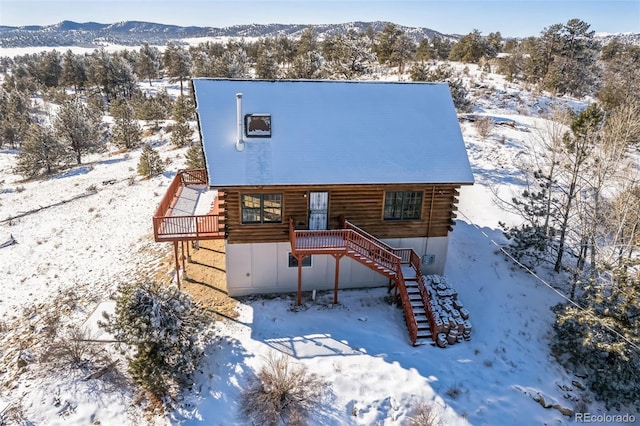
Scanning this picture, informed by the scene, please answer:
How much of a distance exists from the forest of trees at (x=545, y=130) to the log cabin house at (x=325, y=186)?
5005 millimetres

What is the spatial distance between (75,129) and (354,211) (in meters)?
36.2

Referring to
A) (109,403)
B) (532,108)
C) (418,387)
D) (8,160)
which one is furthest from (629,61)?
(8,160)

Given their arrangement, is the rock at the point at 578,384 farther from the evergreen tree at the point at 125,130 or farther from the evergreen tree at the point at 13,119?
the evergreen tree at the point at 13,119

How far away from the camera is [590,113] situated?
16.7 m

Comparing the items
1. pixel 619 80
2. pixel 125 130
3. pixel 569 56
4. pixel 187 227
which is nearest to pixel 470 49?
pixel 569 56

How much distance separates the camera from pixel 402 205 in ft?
56.8

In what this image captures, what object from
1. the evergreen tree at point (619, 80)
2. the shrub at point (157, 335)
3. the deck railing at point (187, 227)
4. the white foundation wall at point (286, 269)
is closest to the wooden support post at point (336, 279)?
the white foundation wall at point (286, 269)

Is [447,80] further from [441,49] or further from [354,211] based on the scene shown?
[441,49]

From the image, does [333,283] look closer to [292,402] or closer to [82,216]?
[292,402]

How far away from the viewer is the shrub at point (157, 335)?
40.4 feet

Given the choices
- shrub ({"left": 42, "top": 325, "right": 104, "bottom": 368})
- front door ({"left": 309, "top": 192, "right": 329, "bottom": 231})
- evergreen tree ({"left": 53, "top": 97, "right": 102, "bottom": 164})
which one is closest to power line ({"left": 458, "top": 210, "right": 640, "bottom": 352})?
front door ({"left": 309, "top": 192, "right": 329, "bottom": 231})

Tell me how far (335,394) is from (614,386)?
30.1 feet

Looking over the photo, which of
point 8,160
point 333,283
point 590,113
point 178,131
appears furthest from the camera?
point 8,160

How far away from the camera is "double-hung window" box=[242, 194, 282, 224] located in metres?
16.1
